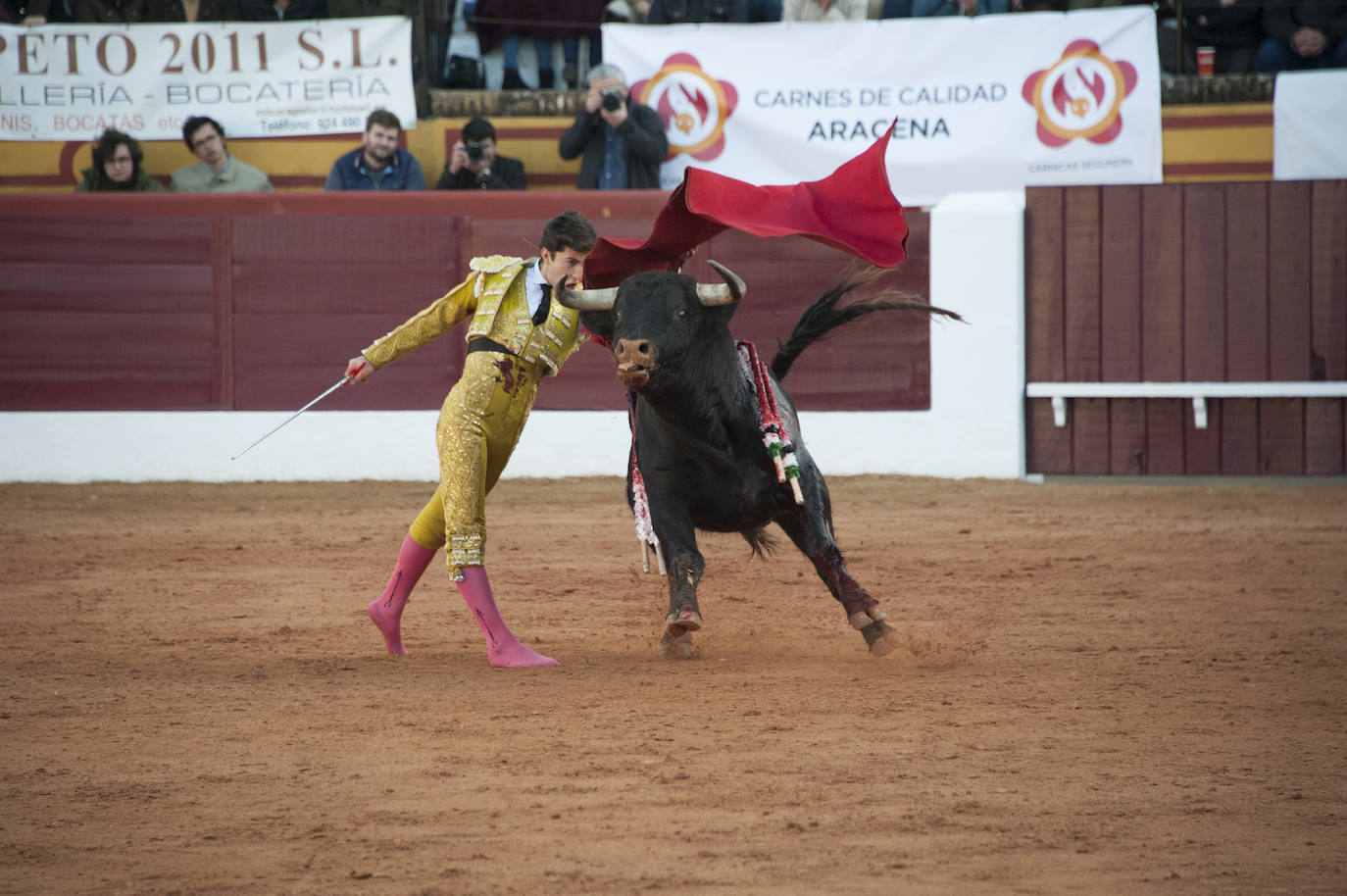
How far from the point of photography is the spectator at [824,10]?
9.05 metres

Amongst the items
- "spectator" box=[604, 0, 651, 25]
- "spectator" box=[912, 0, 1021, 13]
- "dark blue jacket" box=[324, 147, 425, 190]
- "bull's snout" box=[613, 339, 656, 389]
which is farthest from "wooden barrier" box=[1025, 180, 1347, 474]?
"bull's snout" box=[613, 339, 656, 389]

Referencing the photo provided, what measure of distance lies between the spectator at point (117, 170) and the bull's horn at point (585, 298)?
5.77 meters

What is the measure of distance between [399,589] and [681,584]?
83cm

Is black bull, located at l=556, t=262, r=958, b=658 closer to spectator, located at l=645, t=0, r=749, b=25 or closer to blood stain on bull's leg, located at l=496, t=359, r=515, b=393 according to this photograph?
blood stain on bull's leg, located at l=496, t=359, r=515, b=393

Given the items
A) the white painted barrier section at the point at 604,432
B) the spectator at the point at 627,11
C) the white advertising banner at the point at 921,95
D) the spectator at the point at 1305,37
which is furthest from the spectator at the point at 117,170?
the spectator at the point at 1305,37

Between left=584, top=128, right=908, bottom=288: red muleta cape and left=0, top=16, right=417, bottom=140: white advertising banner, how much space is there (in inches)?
204

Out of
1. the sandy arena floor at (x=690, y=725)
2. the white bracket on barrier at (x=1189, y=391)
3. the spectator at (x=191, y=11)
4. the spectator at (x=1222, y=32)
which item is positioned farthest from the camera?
the spectator at (x=1222, y=32)

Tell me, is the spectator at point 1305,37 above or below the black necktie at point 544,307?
above

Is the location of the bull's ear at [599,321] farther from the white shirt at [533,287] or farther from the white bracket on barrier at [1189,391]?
the white bracket on barrier at [1189,391]

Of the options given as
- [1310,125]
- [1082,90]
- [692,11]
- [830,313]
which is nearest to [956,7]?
[1082,90]

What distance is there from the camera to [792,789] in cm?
292

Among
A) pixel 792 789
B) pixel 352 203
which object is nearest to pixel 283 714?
pixel 792 789

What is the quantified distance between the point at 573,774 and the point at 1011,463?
6.10 meters

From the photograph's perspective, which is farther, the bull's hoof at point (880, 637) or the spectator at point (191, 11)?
the spectator at point (191, 11)
